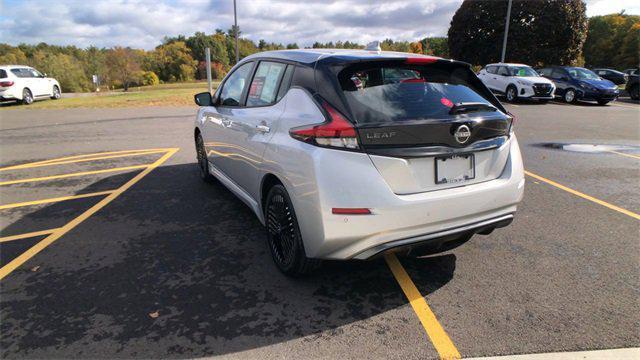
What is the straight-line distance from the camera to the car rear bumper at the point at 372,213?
8.63ft

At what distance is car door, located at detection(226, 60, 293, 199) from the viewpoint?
3418mm

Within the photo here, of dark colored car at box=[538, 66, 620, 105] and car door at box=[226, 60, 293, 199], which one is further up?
dark colored car at box=[538, 66, 620, 105]

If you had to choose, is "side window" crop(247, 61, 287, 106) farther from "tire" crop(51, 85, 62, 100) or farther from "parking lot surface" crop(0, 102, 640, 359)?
"tire" crop(51, 85, 62, 100)

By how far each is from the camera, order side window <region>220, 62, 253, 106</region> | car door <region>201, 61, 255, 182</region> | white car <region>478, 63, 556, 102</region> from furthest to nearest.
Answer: white car <region>478, 63, 556, 102</region>
side window <region>220, 62, 253, 106</region>
car door <region>201, 61, 255, 182</region>

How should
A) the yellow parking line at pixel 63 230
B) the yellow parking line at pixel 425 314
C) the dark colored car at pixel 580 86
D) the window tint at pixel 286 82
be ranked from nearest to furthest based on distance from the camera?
1. the yellow parking line at pixel 425 314
2. the window tint at pixel 286 82
3. the yellow parking line at pixel 63 230
4. the dark colored car at pixel 580 86

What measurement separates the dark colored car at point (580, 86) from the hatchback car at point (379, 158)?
19272 millimetres

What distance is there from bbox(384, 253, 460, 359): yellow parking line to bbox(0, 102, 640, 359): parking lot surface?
1 cm

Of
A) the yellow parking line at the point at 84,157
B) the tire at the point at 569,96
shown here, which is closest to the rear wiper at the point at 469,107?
the yellow parking line at the point at 84,157

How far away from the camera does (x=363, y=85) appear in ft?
9.46

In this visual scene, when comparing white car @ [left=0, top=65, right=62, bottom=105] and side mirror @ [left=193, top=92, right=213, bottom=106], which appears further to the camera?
white car @ [left=0, top=65, right=62, bottom=105]

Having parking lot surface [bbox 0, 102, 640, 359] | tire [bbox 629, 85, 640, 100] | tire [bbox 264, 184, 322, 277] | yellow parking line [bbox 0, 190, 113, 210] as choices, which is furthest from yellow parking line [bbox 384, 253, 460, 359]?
tire [bbox 629, 85, 640, 100]

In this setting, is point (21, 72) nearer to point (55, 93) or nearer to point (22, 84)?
point (22, 84)

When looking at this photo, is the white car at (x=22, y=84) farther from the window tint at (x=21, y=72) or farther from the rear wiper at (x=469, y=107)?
the rear wiper at (x=469, y=107)

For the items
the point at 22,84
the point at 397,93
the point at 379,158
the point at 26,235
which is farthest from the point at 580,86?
the point at 22,84
